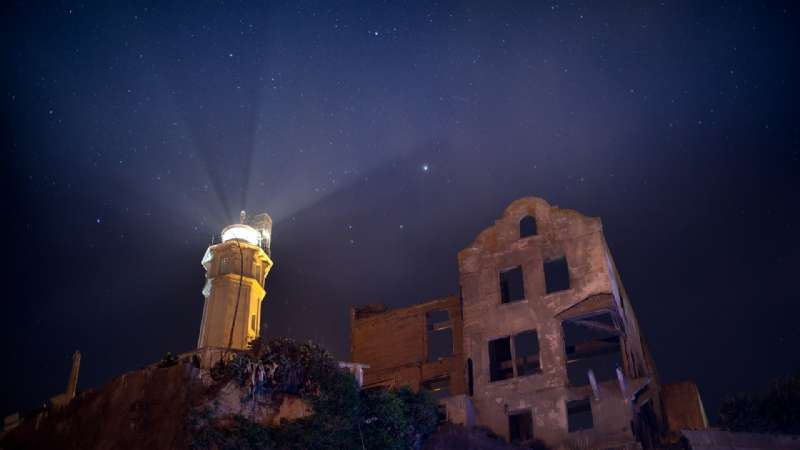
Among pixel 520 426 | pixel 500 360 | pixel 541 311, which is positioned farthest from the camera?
pixel 500 360

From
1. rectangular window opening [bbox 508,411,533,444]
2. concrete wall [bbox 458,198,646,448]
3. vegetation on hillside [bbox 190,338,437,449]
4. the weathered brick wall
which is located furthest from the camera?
the weathered brick wall

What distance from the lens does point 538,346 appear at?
3425 cm

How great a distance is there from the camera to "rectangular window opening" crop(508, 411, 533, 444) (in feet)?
109

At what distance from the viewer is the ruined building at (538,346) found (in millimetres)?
31859

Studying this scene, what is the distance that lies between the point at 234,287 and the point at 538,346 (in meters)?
18.6

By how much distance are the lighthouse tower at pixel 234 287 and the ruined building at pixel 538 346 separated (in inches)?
266

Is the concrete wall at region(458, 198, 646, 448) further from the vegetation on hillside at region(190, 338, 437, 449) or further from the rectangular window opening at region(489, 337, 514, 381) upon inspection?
the vegetation on hillside at region(190, 338, 437, 449)

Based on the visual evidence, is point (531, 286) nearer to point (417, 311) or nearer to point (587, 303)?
point (587, 303)

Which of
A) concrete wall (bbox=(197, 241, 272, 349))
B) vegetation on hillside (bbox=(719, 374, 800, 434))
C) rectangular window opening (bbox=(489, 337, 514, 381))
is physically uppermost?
concrete wall (bbox=(197, 241, 272, 349))

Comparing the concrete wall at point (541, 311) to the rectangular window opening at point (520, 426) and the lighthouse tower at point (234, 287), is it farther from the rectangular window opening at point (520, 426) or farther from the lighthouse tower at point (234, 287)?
the lighthouse tower at point (234, 287)

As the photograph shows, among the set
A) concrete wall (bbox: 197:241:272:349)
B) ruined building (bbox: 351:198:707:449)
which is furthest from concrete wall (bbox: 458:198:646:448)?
concrete wall (bbox: 197:241:272:349)

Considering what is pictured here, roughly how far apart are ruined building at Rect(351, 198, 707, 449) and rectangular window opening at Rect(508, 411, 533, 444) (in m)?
0.05

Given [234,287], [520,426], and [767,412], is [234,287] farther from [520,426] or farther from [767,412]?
[767,412]

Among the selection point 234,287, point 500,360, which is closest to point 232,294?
point 234,287
